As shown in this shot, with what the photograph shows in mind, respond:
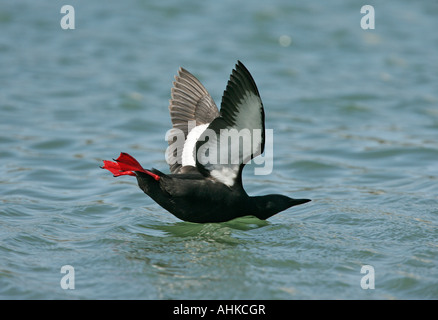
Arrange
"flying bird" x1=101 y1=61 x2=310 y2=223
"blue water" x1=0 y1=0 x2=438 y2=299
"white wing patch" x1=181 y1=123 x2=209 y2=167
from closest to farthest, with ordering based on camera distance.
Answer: "blue water" x1=0 y1=0 x2=438 y2=299, "flying bird" x1=101 y1=61 x2=310 y2=223, "white wing patch" x1=181 y1=123 x2=209 y2=167

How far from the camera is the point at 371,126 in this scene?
9.73 m

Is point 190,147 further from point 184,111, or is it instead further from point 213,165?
point 213,165

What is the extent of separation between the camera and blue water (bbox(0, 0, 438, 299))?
473 cm

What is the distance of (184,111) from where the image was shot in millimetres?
6230

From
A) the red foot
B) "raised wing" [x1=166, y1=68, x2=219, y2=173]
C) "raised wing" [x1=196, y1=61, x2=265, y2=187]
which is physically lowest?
the red foot

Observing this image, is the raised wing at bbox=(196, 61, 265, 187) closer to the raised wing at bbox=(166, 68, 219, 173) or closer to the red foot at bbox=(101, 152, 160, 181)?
the red foot at bbox=(101, 152, 160, 181)

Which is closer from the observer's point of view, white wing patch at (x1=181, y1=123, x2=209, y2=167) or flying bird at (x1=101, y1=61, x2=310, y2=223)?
flying bird at (x1=101, y1=61, x2=310, y2=223)

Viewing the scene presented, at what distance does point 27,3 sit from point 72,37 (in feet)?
7.05

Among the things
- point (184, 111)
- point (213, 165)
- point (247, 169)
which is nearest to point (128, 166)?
point (213, 165)

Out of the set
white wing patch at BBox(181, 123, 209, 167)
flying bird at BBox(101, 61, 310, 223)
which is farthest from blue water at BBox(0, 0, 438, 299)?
white wing patch at BBox(181, 123, 209, 167)

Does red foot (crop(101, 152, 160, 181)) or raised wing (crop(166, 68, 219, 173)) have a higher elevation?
raised wing (crop(166, 68, 219, 173))

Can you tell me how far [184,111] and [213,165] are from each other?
104 cm

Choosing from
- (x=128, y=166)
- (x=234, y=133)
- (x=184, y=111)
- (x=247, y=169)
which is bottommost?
(x=128, y=166)
